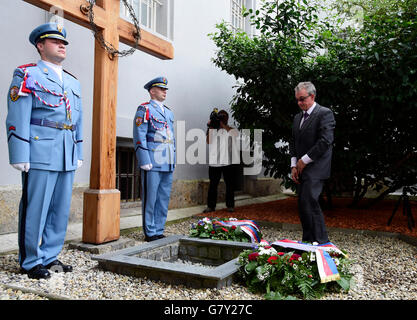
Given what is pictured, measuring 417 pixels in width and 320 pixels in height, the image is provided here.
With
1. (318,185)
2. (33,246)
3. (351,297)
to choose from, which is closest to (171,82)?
(318,185)

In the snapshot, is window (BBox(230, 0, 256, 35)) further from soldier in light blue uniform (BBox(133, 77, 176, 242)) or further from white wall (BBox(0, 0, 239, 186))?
soldier in light blue uniform (BBox(133, 77, 176, 242))

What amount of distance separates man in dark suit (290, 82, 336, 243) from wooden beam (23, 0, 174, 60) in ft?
5.94

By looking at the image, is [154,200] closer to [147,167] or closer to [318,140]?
[147,167]

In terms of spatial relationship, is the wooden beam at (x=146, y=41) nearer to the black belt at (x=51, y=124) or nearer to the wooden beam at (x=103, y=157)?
the wooden beam at (x=103, y=157)

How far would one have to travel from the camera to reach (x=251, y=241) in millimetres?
3932

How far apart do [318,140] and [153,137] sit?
1773mm

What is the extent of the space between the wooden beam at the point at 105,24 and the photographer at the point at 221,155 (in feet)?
7.91

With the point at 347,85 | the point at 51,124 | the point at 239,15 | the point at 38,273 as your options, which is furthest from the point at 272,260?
the point at 239,15

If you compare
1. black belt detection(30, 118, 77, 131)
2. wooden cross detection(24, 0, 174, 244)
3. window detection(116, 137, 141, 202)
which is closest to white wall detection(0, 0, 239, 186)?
window detection(116, 137, 141, 202)

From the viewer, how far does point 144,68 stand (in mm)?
6199

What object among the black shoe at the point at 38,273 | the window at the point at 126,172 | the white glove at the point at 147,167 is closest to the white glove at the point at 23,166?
the black shoe at the point at 38,273

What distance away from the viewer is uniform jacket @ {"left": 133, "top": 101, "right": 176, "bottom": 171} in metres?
4.09

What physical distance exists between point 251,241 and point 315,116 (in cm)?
145
